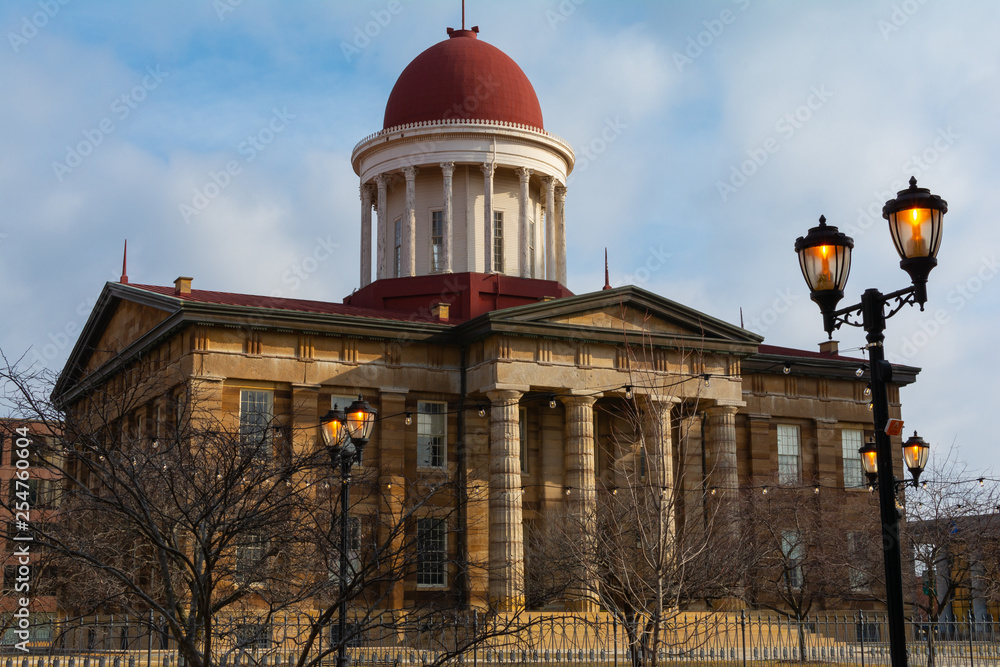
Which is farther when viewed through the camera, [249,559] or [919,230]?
[249,559]

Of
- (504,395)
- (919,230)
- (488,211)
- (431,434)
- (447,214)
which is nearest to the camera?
(919,230)

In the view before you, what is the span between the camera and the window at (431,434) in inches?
1564

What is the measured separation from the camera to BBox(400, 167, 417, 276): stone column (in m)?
46.7

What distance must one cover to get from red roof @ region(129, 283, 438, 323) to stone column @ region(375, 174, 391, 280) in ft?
19.0

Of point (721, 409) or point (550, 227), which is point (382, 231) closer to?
point (550, 227)

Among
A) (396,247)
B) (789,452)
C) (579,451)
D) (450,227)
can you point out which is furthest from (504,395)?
(789,452)

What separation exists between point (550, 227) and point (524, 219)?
215 cm

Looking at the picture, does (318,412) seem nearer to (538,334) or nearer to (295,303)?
(295,303)

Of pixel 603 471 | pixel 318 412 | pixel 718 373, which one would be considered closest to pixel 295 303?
pixel 318 412

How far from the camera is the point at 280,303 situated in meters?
40.3

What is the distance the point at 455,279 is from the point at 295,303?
23.3ft

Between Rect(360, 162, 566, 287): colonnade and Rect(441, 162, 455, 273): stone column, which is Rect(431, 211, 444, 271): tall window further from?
Rect(441, 162, 455, 273): stone column

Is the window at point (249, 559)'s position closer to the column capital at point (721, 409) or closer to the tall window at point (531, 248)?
the column capital at point (721, 409)

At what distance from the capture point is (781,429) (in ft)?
154
